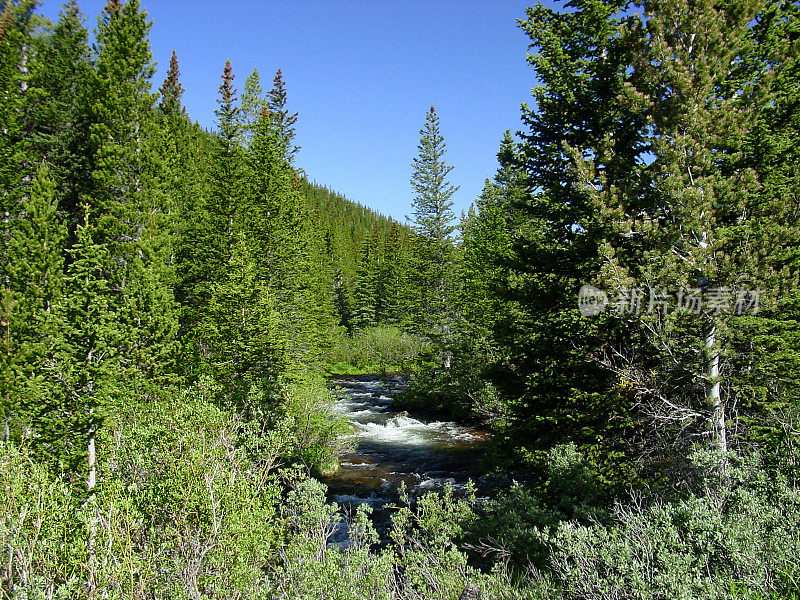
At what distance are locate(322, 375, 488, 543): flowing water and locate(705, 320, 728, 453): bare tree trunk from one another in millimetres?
7027

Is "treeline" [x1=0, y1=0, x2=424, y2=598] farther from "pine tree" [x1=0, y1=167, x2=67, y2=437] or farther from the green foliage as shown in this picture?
the green foliage

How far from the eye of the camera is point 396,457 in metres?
18.4

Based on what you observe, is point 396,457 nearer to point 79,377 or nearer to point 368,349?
point 79,377

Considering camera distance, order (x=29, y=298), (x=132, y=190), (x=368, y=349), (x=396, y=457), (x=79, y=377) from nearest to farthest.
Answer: (x=29, y=298) → (x=79, y=377) → (x=132, y=190) → (x=396, y=457) → (x=368, y=349)

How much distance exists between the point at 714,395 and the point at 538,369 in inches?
151

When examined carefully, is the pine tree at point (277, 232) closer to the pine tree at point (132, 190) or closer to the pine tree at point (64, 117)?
the pine tree at point (132, 190)

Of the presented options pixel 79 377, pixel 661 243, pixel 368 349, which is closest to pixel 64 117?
pixel 79 377

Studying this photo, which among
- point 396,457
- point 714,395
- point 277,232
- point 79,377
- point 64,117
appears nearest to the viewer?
point 714,395

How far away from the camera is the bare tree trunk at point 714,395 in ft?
23.3

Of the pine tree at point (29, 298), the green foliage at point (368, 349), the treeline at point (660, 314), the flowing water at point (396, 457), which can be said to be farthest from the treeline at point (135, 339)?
the green foliage at point (368, 349)

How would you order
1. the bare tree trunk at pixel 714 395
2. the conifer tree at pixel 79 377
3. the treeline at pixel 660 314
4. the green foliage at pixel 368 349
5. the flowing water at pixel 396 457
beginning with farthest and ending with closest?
the green foliage at pixel 368 349 → the flowing water at pixel 396 457 → the conifer tree at pixel 79 377 → the bare tree trunk at pixel 714 395 → the treeline at pixel 660 314

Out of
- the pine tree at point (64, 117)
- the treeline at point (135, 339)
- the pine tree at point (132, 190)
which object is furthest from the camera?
the pine tree at point (64, 117)

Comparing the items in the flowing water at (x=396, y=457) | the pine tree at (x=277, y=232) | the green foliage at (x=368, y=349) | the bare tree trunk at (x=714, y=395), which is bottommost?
the flowing water at (x=396, y=457)

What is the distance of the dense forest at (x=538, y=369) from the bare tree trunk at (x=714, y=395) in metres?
0.04
